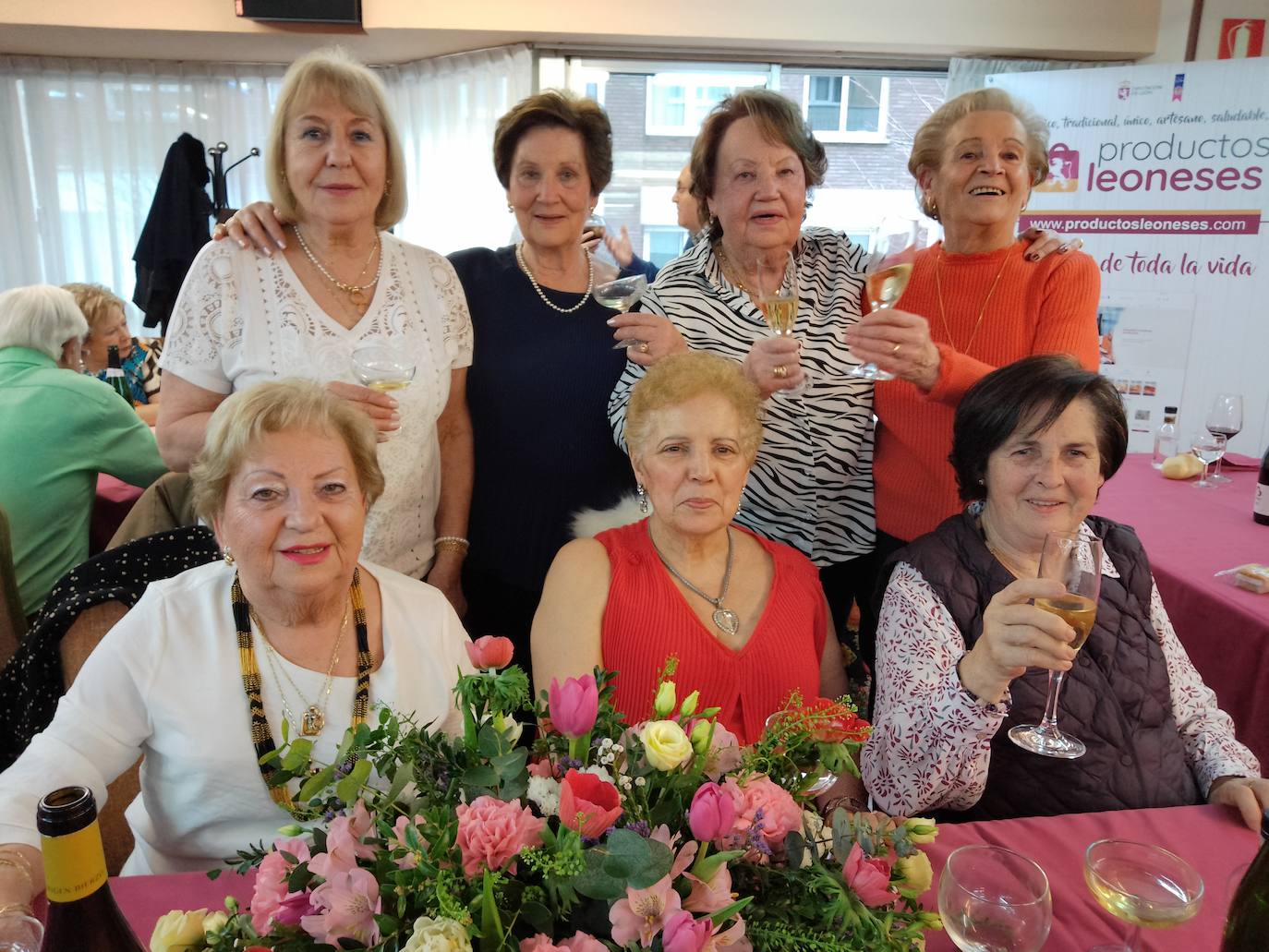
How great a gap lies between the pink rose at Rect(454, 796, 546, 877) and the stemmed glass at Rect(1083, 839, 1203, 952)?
0.81m

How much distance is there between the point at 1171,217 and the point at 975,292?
147 inches

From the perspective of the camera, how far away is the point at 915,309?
7.71ft

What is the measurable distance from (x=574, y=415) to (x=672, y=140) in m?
5.22

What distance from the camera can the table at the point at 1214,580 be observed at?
2414mm

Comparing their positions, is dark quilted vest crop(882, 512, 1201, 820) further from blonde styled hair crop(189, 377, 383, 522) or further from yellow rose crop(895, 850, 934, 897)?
blonde styled hair crop(189, 377, 383, 522)

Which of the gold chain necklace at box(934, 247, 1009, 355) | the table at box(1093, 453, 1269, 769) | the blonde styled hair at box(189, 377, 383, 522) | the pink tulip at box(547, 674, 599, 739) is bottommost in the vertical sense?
the table at box(1093, 453, 1269, 769)

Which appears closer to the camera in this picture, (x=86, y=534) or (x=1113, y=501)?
(x=86, y=534)

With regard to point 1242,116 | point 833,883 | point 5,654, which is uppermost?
point 1242,116

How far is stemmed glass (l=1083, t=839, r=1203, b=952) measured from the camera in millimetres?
1094

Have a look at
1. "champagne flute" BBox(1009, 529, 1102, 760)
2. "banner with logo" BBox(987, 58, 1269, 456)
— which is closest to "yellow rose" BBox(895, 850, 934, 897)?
"champagne flute" BBox(1009, 529, 1102, 760)

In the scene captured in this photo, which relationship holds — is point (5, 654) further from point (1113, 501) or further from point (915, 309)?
point (1113, 501)

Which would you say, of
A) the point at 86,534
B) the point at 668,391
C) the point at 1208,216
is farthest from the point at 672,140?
the point at 668,391

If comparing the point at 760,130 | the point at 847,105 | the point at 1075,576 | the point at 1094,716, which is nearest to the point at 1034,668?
the point at 1094,716

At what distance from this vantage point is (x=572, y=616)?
1.76 m
